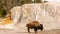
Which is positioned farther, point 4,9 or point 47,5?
point 4,9

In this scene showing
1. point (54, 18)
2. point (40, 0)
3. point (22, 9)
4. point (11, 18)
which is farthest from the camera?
point (40, 0)

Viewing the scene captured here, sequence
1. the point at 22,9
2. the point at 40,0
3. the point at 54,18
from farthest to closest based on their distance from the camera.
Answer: the point at 40,0 < the point at 22,9 < the point at 54,18

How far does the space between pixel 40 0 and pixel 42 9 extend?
180 cm

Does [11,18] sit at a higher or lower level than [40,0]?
lower

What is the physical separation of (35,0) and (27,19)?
219 cm

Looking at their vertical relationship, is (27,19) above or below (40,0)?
below

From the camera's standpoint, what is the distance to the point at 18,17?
5.99 meters

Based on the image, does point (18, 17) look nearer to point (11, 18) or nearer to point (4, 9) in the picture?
point (11, 18)

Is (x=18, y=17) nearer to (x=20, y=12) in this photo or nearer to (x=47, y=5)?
(x=20, y=12)

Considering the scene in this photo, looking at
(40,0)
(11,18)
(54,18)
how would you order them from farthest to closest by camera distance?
(40,0), (11,18), (54,18)

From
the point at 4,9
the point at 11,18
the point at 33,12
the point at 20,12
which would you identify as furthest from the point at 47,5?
the point at 4,9

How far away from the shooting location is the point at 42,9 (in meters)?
5.99

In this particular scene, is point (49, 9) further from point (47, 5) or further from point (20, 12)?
point (20, 12)

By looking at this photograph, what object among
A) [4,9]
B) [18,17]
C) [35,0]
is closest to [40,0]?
[35,0]
